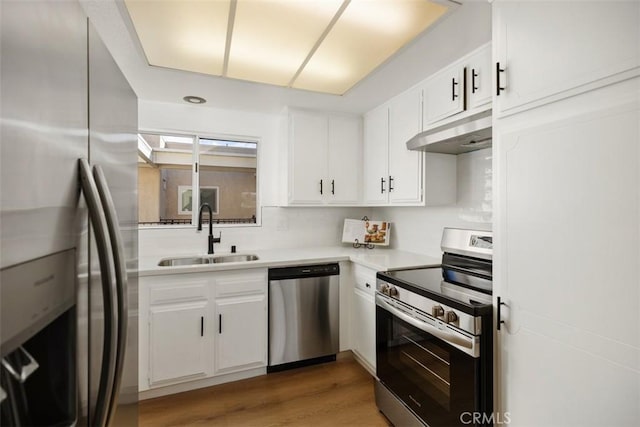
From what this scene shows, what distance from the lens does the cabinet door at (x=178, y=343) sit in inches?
84.7

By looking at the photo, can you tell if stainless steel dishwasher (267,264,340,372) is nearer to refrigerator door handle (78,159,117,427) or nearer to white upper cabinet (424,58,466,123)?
white upper cabinet (424,58,466,123)

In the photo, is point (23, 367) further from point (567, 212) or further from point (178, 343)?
point (178, 343)

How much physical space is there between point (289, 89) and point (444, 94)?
1.15 m

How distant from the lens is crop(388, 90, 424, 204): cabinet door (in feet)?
7.75

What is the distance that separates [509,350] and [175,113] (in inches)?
119

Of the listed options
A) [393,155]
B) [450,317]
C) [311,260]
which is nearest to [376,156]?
[393,155]

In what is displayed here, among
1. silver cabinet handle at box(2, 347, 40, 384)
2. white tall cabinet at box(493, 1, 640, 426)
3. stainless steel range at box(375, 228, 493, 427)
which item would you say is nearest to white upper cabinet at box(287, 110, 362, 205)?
stainless steel range at box(375, 228, 493, 427)

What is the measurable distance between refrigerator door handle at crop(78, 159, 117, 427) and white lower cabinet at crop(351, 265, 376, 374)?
192 centimetres

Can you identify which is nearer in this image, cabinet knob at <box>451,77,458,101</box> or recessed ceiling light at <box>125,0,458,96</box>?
recessed ceiling light at <box>125,0,458,96</box>

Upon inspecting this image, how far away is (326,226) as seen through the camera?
337 centimetres

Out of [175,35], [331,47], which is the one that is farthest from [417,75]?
[175,35]

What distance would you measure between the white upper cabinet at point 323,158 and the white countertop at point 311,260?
1.63 feet

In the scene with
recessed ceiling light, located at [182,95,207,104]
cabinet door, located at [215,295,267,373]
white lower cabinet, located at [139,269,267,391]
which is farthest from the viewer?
recessed ceiling light, located at [182,95,207,104]

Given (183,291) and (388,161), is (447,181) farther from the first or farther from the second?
(183,291)
